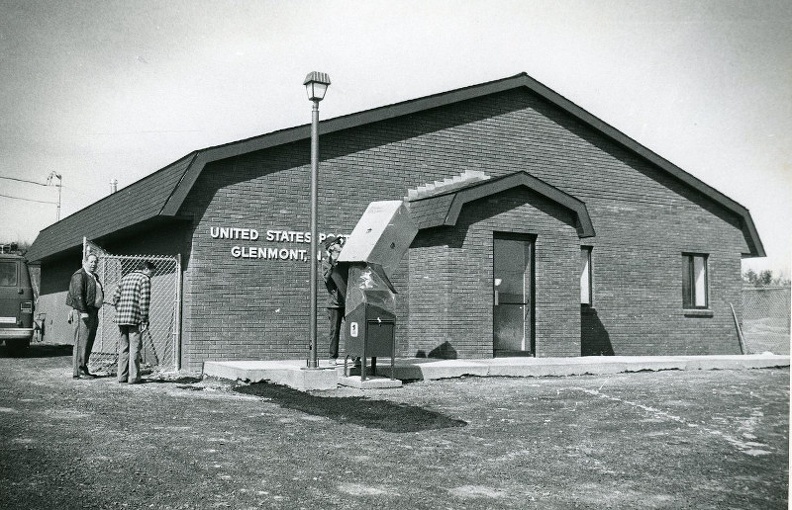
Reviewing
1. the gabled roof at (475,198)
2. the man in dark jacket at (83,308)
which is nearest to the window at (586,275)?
the gabled roof at (475,198)

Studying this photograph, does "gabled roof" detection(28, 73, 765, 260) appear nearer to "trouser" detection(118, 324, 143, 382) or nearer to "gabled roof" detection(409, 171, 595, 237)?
"trouser" detection(118, 324, 143, 382)

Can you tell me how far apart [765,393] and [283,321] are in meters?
7.53

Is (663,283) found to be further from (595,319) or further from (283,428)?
(283,428)

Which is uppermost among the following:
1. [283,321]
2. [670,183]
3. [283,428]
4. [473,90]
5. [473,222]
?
[473,90]

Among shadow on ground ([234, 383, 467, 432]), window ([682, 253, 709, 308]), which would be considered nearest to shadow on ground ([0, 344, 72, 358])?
shadow on ground ([234, 383, 467, 432])

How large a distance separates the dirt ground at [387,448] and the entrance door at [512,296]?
148 inches

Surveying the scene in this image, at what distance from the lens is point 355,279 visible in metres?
10.4

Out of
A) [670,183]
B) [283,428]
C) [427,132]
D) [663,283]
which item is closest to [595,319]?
[663,283]

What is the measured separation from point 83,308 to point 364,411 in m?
4.99

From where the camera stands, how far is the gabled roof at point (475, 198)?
13422 millimetres

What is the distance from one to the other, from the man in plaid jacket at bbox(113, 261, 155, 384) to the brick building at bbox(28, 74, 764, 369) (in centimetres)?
146

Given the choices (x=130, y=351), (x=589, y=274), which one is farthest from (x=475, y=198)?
(x=130, y=351)

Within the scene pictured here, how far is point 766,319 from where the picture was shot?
A: 19.5 meters

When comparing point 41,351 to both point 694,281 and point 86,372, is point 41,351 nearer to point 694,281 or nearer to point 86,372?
point 86,372
